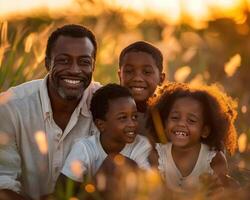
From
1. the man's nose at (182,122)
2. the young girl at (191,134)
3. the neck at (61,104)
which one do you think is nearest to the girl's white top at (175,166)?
the young girl at (191,134)

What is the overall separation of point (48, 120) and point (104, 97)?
0.36 metres

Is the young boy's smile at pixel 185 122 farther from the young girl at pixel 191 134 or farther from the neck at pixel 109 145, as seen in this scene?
the neck at pixel 109 145

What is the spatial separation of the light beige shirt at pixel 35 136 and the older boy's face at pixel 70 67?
0.30 ft

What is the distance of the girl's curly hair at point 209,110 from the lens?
6090mm

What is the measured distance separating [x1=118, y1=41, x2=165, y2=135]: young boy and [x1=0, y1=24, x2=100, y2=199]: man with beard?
1.13ft

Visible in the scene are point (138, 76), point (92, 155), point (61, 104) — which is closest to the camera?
point (92, 155)

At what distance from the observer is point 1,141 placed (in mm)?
5984

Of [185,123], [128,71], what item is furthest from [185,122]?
[128,71]

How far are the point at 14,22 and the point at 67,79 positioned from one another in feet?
40.8

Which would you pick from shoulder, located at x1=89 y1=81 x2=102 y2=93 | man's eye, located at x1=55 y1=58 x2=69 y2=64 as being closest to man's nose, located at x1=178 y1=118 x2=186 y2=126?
shoulder, located at x1=89 y1=81 x2=102 y2=93

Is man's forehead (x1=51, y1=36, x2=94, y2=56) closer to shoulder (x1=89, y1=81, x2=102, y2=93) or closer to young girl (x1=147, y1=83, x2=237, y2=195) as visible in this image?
shoulder (x1=89, y1=81, x2=102, y2=93)

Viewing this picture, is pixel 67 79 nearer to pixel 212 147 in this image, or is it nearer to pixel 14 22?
pixel 212 147

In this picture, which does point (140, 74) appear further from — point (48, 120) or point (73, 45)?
point (48, 120)

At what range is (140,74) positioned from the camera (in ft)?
21.3
